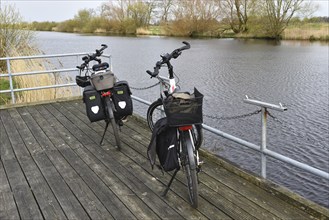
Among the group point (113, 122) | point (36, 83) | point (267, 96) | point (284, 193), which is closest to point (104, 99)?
point (113, 122)

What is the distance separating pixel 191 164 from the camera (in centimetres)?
290

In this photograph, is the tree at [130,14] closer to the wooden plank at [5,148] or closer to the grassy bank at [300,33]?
the grassy bank at [300,33]

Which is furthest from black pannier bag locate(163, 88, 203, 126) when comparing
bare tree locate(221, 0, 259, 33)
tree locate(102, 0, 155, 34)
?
tree locate(102, 0, 155, 34)

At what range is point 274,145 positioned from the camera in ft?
24.2

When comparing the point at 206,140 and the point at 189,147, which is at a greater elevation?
the point at 189,147

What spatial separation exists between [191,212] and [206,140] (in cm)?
457

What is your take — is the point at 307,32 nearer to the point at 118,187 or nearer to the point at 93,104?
the point at 93,104

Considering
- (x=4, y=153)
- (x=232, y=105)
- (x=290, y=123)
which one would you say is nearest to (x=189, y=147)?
(x=4, y=153)

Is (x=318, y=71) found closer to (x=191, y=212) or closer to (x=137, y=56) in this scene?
(x=137, y=56)

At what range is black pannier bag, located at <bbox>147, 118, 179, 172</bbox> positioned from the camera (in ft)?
9.77

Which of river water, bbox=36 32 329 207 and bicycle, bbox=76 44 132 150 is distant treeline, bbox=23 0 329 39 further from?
bicycle, bbox=76 44 132 150

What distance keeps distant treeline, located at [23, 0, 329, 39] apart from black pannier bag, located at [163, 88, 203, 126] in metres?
26.3

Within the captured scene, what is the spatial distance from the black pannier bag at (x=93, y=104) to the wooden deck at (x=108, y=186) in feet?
1.37

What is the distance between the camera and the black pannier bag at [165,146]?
9.77 feet
